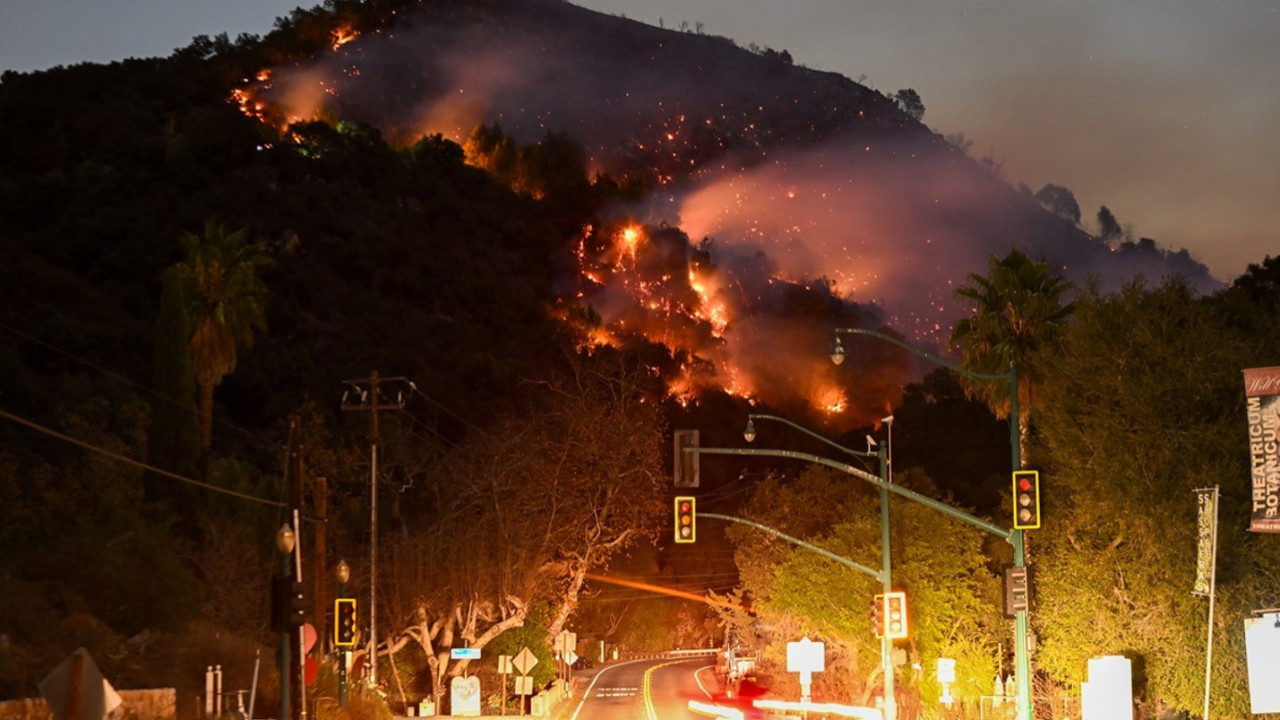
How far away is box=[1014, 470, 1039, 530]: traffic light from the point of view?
1035 inches

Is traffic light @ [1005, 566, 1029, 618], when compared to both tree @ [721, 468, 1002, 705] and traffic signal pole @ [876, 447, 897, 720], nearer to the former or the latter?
traffic signal pole @ [876, 447, 897, 720]

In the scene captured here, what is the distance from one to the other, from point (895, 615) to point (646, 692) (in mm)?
32568

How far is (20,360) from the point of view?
78500mm

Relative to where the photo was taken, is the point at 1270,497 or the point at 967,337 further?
the point at 967,337

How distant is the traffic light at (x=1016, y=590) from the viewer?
93.2 ft

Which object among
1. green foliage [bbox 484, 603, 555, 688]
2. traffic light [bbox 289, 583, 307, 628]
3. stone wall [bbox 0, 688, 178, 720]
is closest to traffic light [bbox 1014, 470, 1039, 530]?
traffic light [bbox 289, 583, 307, 628]

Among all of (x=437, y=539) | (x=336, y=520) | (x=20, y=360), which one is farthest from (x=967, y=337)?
(x=20, y=360)

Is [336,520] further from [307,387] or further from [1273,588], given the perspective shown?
[1273,588]

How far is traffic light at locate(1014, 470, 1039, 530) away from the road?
27.9 m

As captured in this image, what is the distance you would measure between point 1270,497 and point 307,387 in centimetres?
7642

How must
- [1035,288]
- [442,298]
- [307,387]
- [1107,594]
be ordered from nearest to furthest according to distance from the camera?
[1107,594] < [1035,288] < [307,387] < [442,298]

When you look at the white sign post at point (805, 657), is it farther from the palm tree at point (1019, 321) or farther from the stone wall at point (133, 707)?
the stone wall at point (133, 707)

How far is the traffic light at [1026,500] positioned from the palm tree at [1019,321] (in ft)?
54.0

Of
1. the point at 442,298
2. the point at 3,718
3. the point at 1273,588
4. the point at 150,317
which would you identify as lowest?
the point at 3,718
